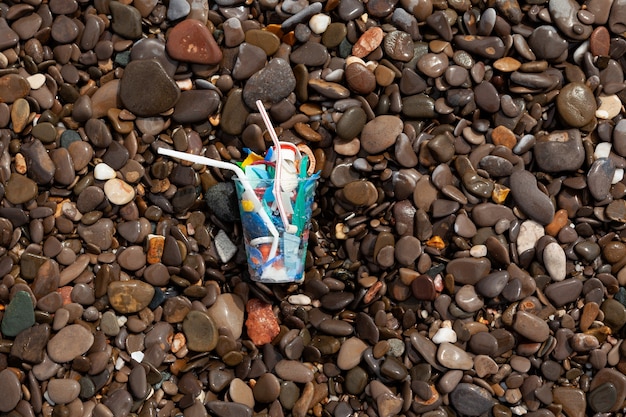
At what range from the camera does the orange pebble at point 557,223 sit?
1.72 metres

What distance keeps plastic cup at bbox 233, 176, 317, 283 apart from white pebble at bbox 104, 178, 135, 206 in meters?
0.28

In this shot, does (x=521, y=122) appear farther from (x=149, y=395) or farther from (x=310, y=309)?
(x=149, y=395)

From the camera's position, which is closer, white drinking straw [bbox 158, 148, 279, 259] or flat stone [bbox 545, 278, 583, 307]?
white drinking straw [bbox 158, 148, 279, 259]

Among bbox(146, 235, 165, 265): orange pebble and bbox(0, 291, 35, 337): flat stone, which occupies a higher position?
bbox(146, 235, 165, 265): orange pebble

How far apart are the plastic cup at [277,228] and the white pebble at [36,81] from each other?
54 centimetres

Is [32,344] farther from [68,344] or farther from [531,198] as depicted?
[531,198]

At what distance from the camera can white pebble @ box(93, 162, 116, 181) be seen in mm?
1704

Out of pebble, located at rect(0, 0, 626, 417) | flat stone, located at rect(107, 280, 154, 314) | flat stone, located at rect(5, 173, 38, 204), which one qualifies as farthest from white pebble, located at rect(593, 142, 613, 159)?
flat stone, located at rect(5, 173, 38, 204)

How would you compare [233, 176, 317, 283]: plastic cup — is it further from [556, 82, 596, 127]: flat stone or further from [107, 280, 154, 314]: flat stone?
[556, 82, 596, 127]: flat stone

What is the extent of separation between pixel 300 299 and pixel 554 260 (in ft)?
2.08

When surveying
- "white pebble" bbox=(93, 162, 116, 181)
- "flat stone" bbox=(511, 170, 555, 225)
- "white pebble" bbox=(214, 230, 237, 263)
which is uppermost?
"flat stone" bbox=(511, 170, 555, 225)

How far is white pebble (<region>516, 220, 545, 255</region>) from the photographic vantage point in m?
1.72

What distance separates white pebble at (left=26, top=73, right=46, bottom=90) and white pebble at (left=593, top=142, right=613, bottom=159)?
1375mm

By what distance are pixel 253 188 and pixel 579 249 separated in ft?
2.66
